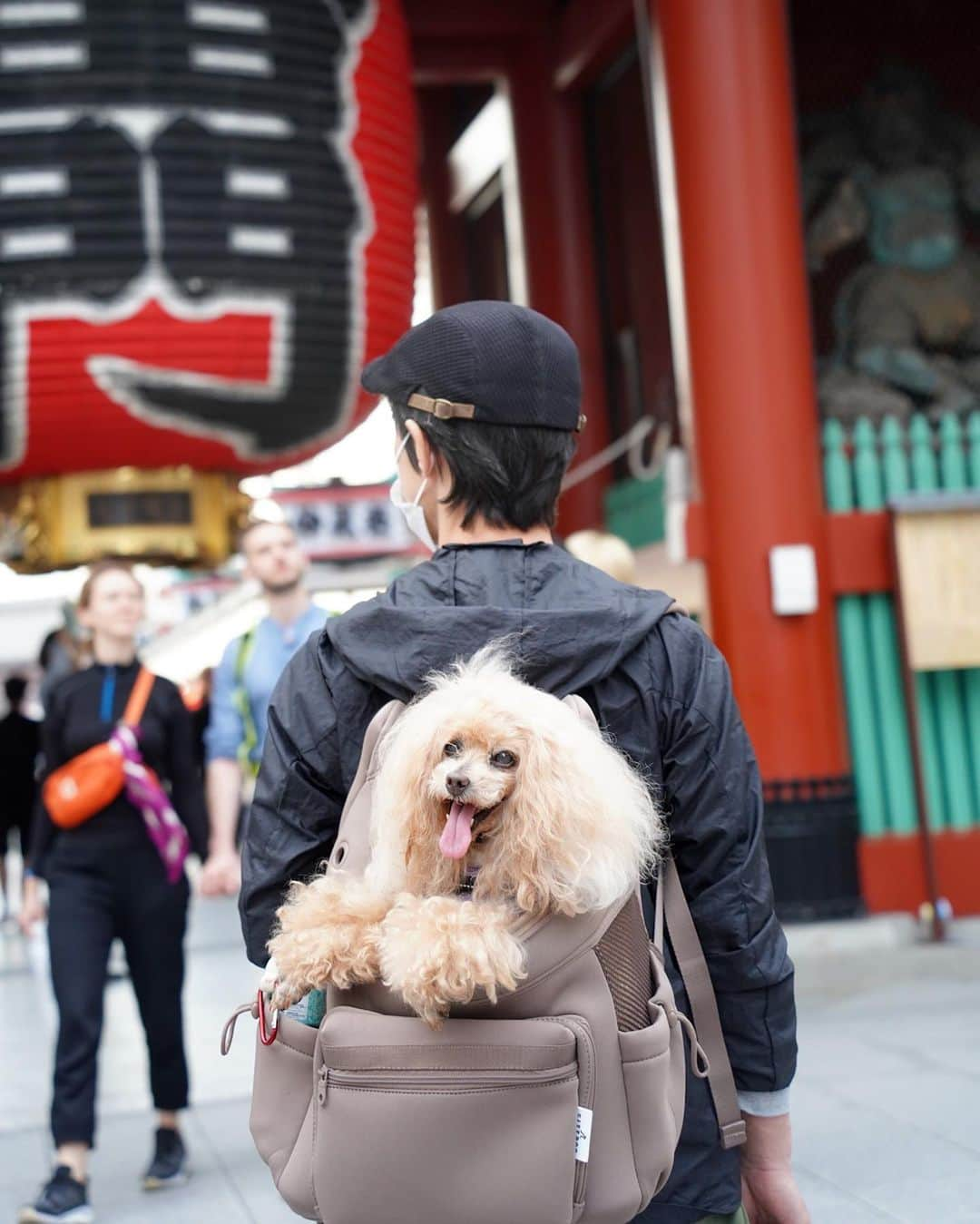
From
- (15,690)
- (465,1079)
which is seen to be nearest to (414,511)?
(465,1079)

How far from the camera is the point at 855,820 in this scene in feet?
Answer: 25.0

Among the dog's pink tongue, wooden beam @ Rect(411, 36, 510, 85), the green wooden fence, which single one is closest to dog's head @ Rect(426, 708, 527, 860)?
the dog's pink tongue

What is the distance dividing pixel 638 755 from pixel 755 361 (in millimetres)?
5876

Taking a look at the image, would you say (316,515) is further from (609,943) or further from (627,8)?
(609,943)

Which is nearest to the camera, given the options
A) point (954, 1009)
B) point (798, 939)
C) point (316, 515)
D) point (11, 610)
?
point (954, 1009)

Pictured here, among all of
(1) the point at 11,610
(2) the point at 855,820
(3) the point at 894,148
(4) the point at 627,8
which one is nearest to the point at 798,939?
(2) the point at 855,820

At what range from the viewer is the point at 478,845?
1.67 metres

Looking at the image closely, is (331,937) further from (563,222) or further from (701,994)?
(563,222)

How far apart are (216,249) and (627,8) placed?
11.1ft

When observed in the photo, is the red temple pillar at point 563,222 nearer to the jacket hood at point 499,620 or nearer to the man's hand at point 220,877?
the man's hand at point 220,877

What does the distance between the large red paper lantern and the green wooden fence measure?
2271 mm

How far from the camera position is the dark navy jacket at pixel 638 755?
186cm

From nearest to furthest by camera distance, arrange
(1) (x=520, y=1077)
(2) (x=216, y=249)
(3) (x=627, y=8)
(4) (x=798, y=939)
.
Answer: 1. (1) (x=520, y=1077)
2. (2) (x=216, y=249)
3. (4) (x=798, y=939)
4. (3) (x=627, y=8)

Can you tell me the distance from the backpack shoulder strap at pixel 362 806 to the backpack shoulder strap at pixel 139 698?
3.10m
